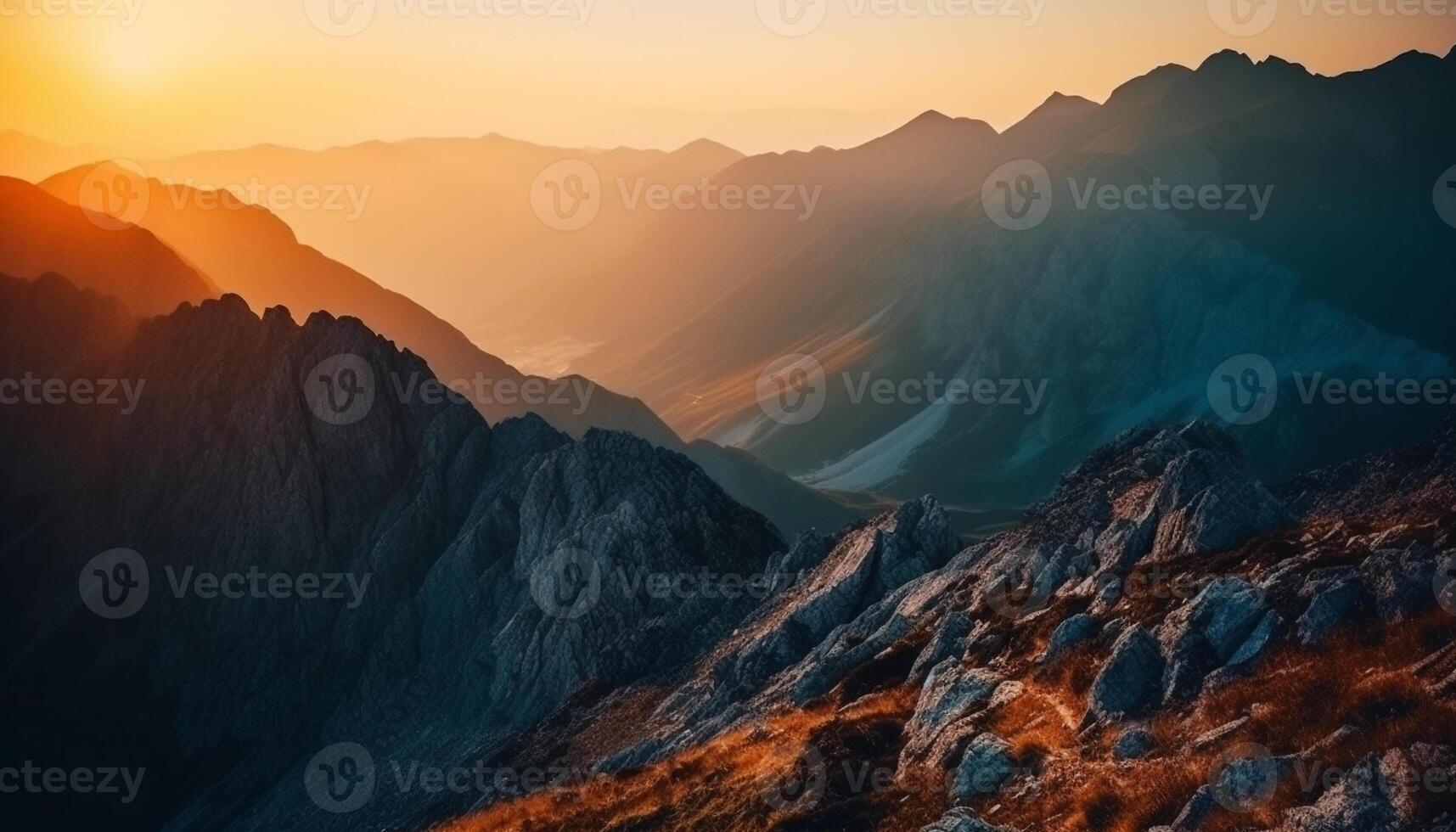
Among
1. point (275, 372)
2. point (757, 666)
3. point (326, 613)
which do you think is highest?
point (275, 372)

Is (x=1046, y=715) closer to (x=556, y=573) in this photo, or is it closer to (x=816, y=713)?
(x=816, y=713)

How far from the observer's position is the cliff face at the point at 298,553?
89.9m

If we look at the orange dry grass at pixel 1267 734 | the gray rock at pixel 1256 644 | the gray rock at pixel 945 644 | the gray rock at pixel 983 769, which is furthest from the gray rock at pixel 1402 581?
the gray rock at pixel 945 644

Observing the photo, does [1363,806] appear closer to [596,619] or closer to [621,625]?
[621,625]

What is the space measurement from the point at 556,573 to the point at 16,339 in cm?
8699

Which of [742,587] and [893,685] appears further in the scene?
[742,587]

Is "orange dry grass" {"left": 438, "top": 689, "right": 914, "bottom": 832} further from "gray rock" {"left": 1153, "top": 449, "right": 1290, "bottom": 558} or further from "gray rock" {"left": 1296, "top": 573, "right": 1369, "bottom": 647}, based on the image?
"gray rock" {"left": 1296, "top": 573, "right": 1369, "bottom": 647}

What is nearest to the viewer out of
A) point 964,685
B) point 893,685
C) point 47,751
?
point 964,685

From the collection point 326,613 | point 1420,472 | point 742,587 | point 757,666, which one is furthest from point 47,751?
point 1420,472

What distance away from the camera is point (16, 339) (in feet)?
458

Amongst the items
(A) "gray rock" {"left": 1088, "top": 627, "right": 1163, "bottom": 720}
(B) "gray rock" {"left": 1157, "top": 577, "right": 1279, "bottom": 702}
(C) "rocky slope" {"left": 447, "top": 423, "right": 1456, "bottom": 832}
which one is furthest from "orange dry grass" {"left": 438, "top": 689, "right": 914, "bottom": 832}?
(B) "gray rock" {"left": 1157, "top": 577, "right": 1279, "bottom": 702}

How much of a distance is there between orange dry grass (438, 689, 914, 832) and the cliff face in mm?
36441

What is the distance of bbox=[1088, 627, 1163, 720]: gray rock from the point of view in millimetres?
30531

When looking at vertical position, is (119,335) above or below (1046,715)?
above
